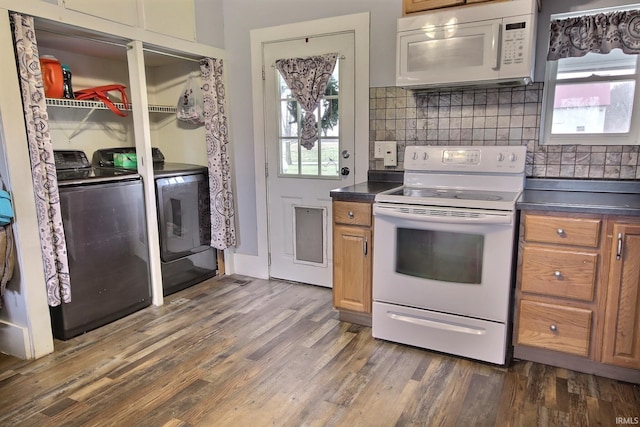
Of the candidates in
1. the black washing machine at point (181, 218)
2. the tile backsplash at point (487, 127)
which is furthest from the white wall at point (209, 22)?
the tile backsplash at point (487, 127)

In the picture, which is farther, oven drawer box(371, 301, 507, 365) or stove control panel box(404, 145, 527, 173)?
stove control panel box(404, 145, 527, 173)

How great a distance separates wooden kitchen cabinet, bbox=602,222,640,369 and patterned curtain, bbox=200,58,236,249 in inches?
104

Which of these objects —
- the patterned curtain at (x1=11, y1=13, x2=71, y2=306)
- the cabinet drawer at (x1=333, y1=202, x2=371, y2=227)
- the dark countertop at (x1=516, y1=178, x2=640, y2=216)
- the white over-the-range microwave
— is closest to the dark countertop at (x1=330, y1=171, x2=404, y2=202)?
the cabinet drawer at (x1=333, y1=202, x2=371, y2=227)

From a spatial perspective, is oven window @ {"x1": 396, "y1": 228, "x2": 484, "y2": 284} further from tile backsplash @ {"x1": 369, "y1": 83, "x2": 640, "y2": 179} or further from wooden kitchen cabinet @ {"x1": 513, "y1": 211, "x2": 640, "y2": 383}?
tile backsplash @ {"x1": 369, "y1": 83, "x2": 640, "y2": 179}

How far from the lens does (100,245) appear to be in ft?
8.73

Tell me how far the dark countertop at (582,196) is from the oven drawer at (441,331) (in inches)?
25.8

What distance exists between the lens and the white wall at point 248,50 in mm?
2904

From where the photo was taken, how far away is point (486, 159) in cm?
254

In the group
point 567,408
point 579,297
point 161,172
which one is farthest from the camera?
point 161,172

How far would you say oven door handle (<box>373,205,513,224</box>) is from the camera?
2.07m

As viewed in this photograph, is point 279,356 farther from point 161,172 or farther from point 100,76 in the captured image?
point 100,76

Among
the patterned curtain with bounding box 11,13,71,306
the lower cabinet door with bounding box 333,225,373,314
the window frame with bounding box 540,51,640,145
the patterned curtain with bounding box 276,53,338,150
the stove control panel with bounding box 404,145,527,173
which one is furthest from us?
the patterned curtain with bounding box 276,53,338,150

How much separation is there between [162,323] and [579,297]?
244cm

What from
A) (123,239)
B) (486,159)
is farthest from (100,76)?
(486,159)
